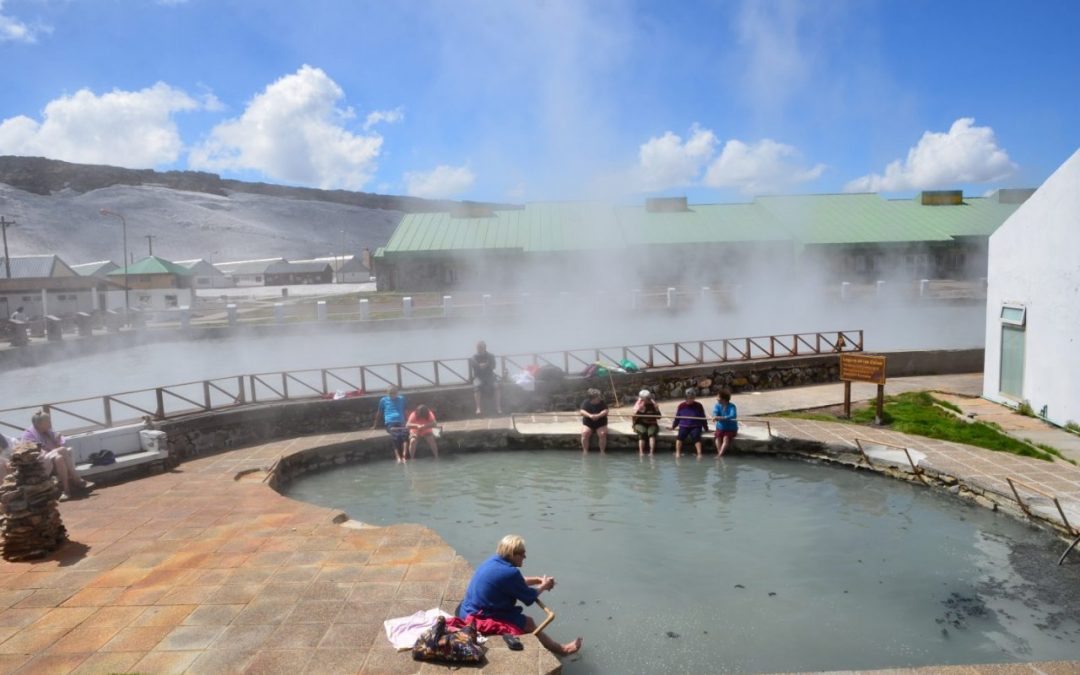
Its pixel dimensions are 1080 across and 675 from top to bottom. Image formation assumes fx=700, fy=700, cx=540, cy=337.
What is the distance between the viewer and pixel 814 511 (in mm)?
9359

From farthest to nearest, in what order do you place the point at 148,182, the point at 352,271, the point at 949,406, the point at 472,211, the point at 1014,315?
the point at 148,182
the point at 352,271
the point at 472,211
the point at 949,406
the point at 1014,315

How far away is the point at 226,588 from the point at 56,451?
417cm

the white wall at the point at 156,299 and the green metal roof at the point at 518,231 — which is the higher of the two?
the green metal roof at the point at 518,231

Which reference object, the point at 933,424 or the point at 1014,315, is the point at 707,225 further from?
the point at 933,424

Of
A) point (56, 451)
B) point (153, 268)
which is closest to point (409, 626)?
point (56, 451)

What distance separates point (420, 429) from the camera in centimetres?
1187

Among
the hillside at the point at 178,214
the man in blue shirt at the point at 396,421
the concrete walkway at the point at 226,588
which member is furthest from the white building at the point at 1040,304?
the hillside at the point at 178,214

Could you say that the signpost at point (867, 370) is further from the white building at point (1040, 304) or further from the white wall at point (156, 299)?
the white wall at point (156, 299)

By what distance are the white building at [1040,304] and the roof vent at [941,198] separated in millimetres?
31834

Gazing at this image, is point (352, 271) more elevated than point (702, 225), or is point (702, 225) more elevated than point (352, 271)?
point (702, 225)

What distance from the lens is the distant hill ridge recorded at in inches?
4717

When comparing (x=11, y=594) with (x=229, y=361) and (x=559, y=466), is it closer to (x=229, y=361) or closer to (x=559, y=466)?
(x=559, y=466)

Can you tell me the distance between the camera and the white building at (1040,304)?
1130cm

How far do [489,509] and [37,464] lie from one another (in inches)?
205
